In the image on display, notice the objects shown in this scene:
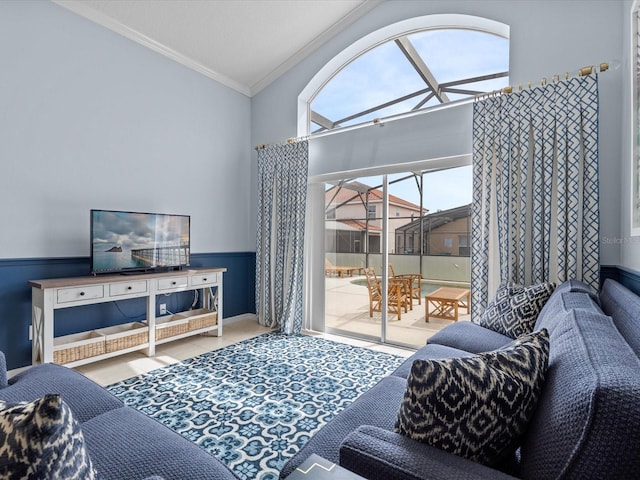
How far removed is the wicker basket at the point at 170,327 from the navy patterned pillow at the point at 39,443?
278 cm

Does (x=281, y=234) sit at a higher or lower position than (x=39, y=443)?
higher

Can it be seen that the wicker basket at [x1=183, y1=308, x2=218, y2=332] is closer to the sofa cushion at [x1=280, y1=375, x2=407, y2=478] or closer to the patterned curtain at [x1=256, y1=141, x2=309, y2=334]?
the patterned curtain at [x1=256, y1=141, x2=309, y2=334]

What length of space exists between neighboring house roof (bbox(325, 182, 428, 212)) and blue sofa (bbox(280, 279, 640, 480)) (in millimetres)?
2357

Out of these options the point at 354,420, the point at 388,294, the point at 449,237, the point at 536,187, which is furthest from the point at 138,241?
the point at 536,187

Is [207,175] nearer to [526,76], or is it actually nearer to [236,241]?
[236,241]

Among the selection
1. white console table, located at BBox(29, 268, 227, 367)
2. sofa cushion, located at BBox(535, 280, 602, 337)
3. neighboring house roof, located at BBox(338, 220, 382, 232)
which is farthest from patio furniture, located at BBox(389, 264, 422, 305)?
white console table, located at BBox(29, 268, 227, 367)

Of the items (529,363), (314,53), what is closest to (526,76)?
(314,53)

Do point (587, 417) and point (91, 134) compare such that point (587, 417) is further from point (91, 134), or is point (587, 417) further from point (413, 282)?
point (91, 134)

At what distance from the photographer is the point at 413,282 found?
11.3 ft

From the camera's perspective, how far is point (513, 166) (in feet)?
8.64

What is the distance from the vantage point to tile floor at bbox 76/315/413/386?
2.73m

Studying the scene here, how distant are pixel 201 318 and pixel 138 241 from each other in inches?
41.1

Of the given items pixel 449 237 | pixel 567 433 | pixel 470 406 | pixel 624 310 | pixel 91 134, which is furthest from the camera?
pixel 449 237

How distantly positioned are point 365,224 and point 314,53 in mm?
2162
